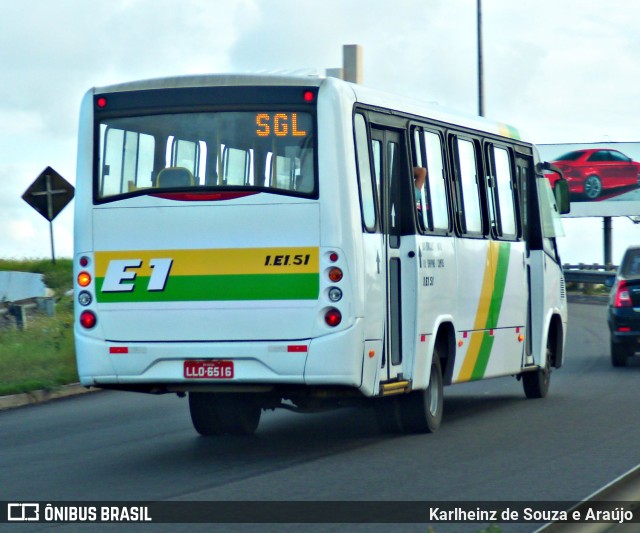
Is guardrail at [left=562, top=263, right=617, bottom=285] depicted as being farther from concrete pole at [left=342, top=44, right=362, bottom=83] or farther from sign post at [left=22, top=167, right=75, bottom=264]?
sign post at [left=22, top=167, right=75, bottom=264]

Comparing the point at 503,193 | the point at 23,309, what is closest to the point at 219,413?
the point at 503,193

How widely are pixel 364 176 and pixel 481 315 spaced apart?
3250 millimetres

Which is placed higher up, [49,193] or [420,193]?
[49,193]

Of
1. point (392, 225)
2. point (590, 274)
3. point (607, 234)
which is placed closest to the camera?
point (392, 225)

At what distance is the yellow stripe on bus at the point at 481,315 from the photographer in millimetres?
13859

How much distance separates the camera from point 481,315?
46.7 feet

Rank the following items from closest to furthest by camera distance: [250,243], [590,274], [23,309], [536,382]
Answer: [250,243] < [536,382] < [23,309] < [590,274]

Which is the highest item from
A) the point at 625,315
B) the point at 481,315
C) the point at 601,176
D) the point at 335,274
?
the point at 601,176

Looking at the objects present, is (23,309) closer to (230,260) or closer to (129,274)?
(129,274)

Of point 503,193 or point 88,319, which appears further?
point 503,193

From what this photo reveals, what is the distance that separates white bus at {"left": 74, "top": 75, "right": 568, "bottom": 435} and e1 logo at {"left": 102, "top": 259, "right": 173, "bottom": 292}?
0.04ft

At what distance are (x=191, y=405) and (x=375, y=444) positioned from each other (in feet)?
6.04

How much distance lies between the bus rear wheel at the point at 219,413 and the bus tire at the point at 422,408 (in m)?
1.39

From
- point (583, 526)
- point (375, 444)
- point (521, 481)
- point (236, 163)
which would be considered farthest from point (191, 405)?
point (583, 526)
